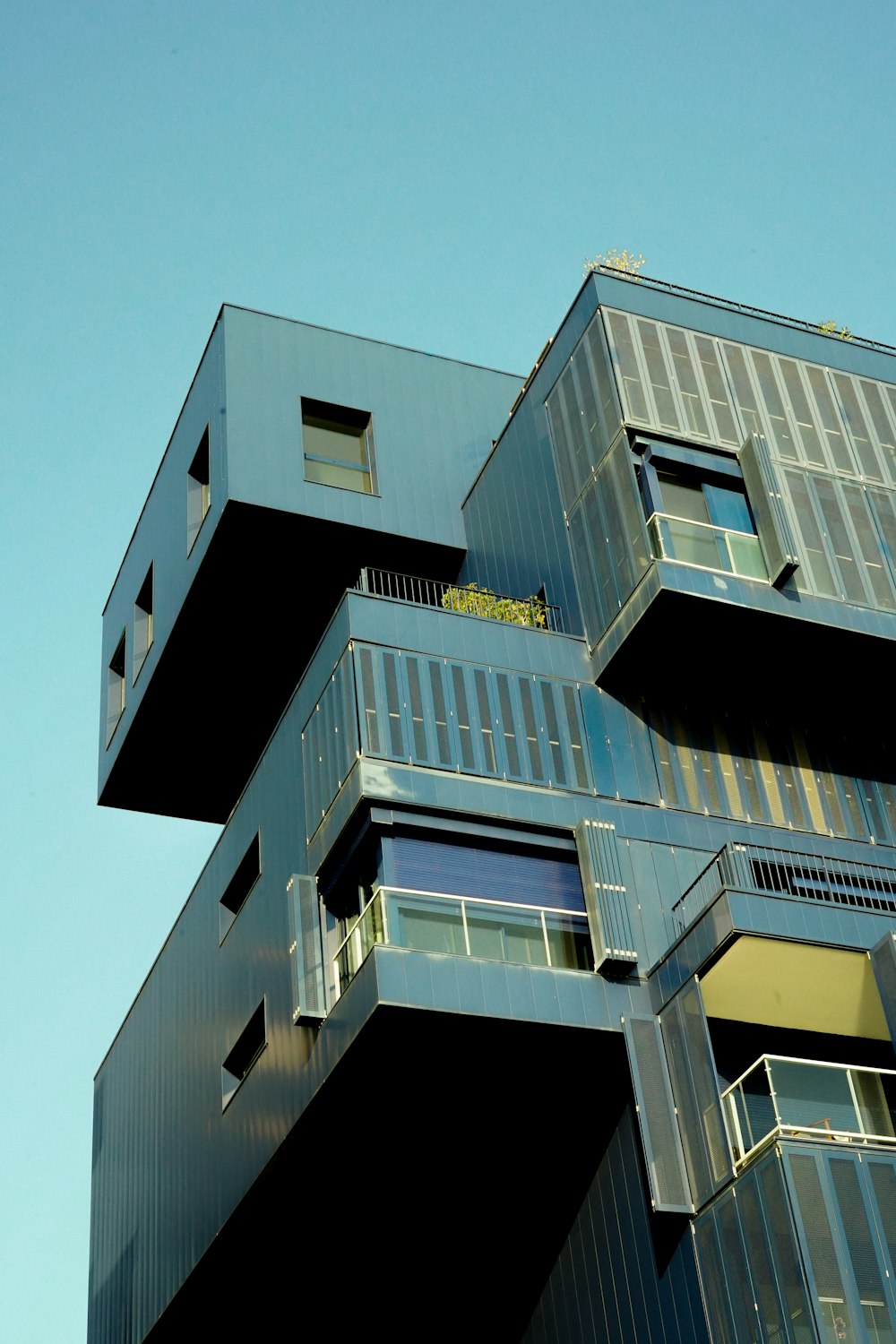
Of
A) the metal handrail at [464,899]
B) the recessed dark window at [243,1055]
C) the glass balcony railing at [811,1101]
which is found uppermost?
the recessed dark window at [243,1055]

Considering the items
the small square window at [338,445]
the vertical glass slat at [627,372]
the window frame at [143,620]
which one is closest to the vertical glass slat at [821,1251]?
the vertical glass slat at [627,372]

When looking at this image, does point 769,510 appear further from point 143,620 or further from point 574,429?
point 143,620

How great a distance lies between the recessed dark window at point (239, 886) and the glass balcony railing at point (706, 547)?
344 inches

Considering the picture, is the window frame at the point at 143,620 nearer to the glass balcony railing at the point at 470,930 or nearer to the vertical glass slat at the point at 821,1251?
the glass balcony railing at the point at 470,930

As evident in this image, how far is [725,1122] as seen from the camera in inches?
752

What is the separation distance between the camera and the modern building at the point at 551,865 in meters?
20.0

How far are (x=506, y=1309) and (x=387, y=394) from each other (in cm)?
1710

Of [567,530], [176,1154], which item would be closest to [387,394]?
[567,530]

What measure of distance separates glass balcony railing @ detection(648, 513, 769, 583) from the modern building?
2.2 inches

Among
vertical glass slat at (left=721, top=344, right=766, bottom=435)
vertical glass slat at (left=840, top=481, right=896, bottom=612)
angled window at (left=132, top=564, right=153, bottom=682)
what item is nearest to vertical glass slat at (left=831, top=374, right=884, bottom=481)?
vertical glass slat at (left=840, top=481, right=896, bottom=612)

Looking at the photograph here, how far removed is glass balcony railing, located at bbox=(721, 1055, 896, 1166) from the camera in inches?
747

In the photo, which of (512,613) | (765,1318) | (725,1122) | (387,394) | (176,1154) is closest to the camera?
(765,1318)

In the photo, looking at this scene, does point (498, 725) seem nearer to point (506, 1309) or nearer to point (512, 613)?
point (512, 613)

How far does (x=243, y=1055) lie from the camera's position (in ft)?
89.3
